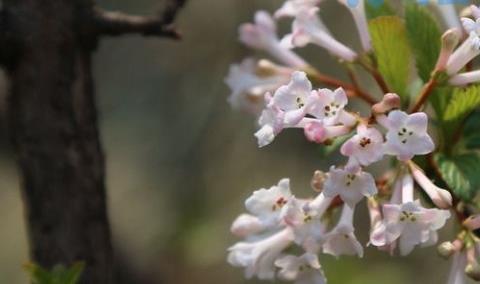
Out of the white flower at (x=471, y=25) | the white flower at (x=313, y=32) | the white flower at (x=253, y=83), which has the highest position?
the white flower at (x=471, y=25)

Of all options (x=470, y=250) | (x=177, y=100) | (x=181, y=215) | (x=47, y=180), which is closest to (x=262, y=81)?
(x=47, y=180)

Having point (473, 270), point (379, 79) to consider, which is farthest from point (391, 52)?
point (473, 270)

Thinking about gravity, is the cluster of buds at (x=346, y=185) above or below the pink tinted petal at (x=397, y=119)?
below

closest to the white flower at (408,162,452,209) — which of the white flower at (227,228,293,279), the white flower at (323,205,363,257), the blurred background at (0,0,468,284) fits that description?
the white flower at (323,205,363,257)

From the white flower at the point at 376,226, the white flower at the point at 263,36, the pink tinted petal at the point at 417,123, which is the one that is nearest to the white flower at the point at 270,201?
the white flower at the point at 376,226

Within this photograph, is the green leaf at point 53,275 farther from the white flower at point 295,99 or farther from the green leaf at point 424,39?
the green leaf at point 424,39

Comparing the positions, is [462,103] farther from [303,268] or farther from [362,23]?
[303,268]

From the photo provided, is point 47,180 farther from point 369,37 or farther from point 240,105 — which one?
point 369,37

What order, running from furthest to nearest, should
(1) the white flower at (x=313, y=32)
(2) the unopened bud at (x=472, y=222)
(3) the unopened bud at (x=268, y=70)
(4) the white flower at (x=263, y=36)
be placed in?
(4) the white flower at (x=263, y=36) < (3) the unopened bud at (x=268, y=70) < (1) the white flower at (x=313, y=32) < (2) the unopened bud at (x=472, y=222)
